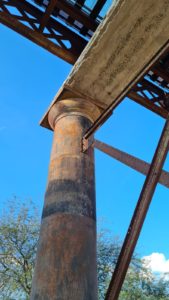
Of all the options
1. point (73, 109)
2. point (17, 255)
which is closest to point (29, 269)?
point (17, 255)

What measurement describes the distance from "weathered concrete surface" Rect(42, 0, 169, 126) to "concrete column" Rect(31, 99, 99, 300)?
1.50 feet

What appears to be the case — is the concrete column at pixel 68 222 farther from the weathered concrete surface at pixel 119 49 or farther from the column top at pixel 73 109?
the weathered concrete surface at pixel 119 49

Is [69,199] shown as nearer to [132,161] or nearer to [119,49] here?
[132,161]

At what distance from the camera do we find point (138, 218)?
9.76ft

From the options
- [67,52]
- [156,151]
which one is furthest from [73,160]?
[67,52]

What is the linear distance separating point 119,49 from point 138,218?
2.52 metres

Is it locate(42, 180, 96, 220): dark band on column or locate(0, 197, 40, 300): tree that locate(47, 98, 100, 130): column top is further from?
locate(0, 197, 40, 300): tree

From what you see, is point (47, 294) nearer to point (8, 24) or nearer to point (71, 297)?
point (71, 297)

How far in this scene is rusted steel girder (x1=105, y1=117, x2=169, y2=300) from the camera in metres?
2.79

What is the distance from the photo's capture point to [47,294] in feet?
9.61

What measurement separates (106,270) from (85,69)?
13.0 m

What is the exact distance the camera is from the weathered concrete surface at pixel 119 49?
403cm

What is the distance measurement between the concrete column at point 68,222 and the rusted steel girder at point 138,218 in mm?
402

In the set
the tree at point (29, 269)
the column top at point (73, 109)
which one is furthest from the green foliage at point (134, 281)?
the column top at point (73, 109)
